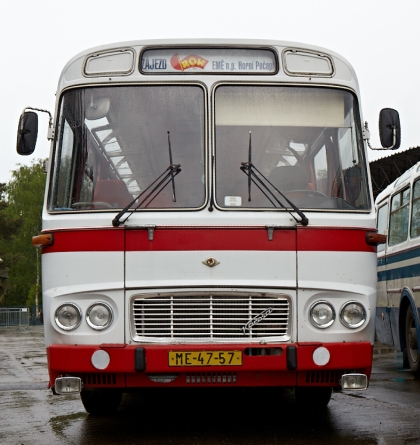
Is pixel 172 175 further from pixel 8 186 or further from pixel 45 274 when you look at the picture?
pixel 8 186

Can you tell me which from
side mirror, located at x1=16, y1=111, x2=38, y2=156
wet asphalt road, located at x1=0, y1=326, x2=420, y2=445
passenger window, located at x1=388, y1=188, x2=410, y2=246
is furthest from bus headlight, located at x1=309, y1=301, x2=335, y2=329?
passenger window, located at x1=388, y1=188, x2=410, y2=246

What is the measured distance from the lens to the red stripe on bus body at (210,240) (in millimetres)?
6848

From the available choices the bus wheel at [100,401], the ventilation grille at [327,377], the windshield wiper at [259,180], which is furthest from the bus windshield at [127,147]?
the bus wheel at [100,401]

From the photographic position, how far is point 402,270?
41.6 feet

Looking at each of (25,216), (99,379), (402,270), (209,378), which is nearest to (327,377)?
(209,378)

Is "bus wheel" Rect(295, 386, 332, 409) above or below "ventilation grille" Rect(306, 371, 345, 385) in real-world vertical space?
below

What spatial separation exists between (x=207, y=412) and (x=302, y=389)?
1153mm

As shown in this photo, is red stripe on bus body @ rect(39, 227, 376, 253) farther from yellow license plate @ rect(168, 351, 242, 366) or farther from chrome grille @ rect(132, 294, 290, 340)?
yellow license plate @ rect(168, 351, 242, 366)

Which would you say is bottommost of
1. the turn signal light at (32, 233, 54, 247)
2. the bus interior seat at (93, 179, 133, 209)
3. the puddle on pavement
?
the puddle on pavement

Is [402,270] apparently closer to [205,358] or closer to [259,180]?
[259,180]

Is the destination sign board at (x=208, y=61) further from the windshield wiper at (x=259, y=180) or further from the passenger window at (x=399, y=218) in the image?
the passenger window at (x=399, y=218)

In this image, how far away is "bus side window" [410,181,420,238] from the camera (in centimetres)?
1194

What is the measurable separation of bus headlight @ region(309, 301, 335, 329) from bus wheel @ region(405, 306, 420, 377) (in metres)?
5.72

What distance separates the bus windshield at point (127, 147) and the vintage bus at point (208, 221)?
1 centimetres
